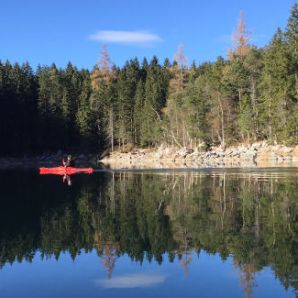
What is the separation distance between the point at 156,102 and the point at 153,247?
78.5 metres

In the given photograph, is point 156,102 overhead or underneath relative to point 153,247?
overhead

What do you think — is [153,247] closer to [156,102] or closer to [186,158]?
[186,158]

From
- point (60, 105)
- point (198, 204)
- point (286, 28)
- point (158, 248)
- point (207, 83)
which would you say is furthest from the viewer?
point (60, 105)

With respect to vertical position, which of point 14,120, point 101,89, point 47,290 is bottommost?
point 47,290

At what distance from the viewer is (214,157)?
71812mm

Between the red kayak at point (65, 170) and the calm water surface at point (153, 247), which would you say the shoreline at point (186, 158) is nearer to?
the red kayak at point (65, 170)

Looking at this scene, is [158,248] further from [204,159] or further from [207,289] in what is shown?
[204,159]

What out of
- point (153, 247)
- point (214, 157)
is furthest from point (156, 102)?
point (153, 247)

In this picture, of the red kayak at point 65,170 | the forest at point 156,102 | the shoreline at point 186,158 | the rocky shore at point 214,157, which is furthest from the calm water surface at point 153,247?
the forest at point 156,102

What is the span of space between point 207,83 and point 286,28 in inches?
595

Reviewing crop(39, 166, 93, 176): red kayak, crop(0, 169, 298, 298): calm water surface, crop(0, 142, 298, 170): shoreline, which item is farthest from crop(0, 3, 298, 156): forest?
crop(0, 169, 298, 298): calm water surface

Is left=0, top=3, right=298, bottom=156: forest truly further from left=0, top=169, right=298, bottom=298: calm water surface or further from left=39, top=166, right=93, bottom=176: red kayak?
left=0, top=169, right=298, bottom=298: calm water surface

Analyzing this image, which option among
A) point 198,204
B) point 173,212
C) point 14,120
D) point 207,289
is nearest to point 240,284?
point 207,289

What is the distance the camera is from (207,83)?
3071 inches
